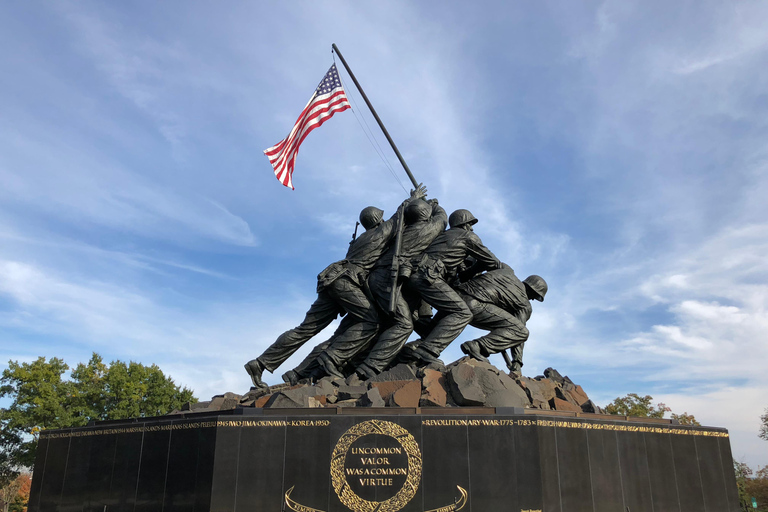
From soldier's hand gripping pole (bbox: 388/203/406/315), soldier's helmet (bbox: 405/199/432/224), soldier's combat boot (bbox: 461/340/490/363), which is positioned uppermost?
soldier's helmet (bbox: 405/199/432/224)

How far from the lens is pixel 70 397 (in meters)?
30.1

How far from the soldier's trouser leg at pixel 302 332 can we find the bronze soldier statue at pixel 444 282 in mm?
1817

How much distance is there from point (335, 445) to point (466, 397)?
2.13 metres

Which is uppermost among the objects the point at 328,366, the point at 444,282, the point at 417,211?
the point at 417,211

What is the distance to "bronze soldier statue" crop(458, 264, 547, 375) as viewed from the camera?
1209cm

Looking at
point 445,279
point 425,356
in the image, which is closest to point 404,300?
point 445,279

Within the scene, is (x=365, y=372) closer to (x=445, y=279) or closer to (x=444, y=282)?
(x=444, y=282)

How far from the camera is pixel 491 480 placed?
8227 mm

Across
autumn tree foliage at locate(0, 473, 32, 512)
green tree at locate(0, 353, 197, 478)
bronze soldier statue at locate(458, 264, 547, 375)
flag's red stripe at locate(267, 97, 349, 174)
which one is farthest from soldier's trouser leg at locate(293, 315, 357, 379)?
autumn tree foliage at locate(0, 473, 32, 512)

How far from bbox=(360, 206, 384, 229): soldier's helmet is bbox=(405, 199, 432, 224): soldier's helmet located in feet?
2.20

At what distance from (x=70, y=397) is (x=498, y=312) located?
26036mm

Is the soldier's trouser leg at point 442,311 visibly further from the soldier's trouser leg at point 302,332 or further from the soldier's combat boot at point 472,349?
the soldier's trouser leg at point 302,332

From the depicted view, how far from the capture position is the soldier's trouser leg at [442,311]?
11516 millimetres

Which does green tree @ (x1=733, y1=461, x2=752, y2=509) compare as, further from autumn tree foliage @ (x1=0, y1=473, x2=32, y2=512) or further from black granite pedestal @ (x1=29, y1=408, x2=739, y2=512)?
autumn tree foliage @ (x1=0, y1=473, x2=32, y2=512)
